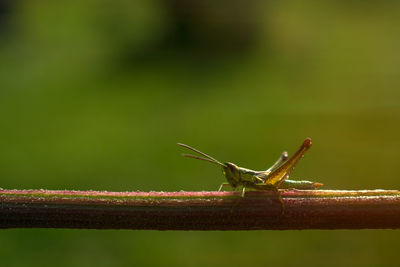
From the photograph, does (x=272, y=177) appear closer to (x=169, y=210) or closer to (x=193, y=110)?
(x=169, y=210)

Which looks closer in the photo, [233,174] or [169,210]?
[169,210]

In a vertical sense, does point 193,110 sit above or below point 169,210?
below

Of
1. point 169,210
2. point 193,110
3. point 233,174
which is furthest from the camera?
point 193,110

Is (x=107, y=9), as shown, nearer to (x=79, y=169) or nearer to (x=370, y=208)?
(x=79, y=169)

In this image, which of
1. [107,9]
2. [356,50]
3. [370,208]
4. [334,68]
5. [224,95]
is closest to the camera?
[370,208]

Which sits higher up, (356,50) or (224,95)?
(356,50)

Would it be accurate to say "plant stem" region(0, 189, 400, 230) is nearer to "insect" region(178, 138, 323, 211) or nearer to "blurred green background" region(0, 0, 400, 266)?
"insect" region(178, 138, 323, 211)

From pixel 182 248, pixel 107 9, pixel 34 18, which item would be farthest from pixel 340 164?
pixel 34 18

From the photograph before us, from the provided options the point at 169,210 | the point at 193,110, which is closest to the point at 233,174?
the point at 169,210
